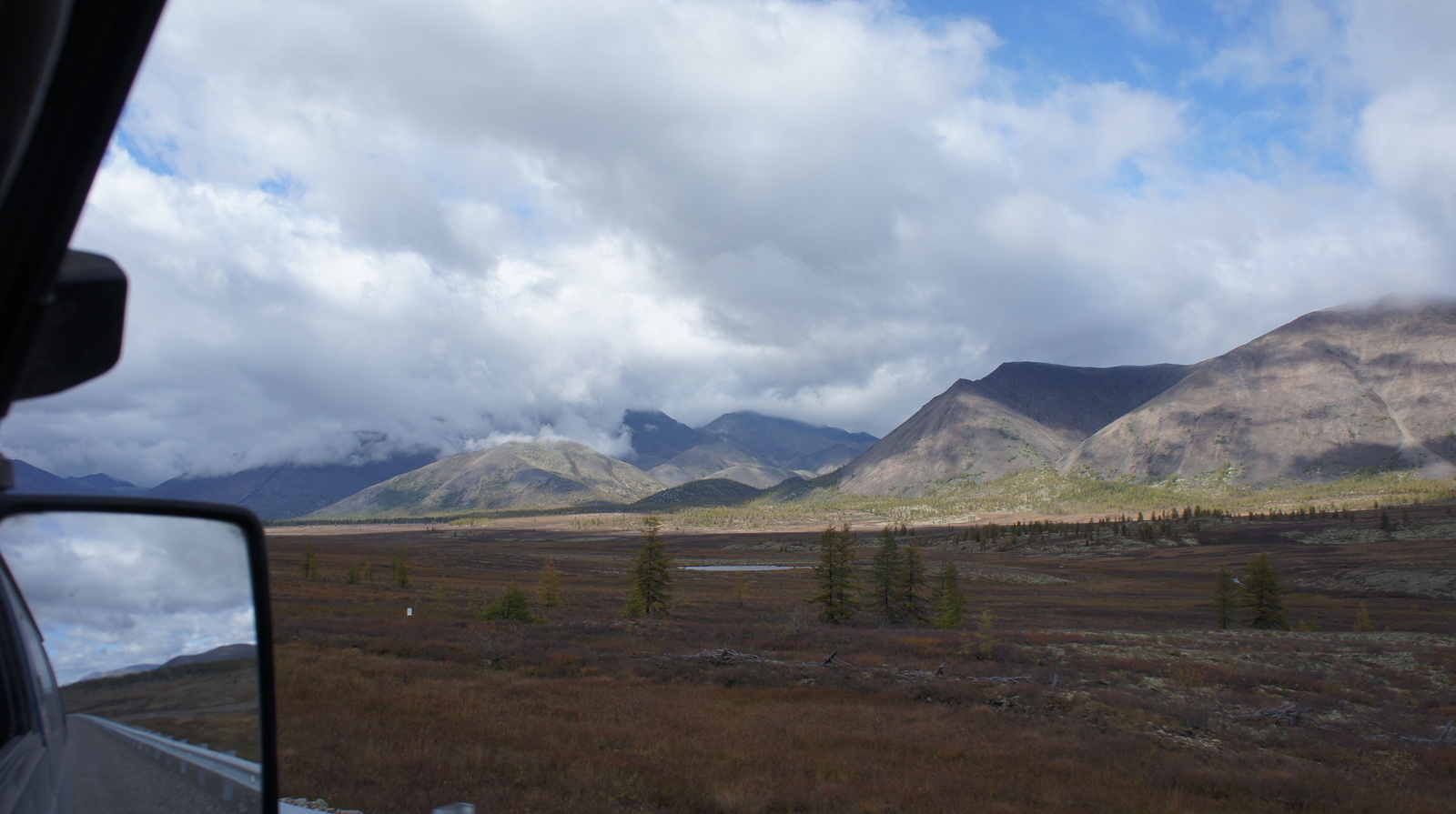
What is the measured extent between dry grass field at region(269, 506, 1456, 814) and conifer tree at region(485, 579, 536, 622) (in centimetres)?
172

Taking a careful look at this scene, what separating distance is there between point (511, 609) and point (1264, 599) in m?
42.4

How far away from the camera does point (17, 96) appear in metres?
1.60

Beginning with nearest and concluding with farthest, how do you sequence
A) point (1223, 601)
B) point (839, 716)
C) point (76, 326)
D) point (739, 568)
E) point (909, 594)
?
point (76, 326) < point (839, 716) < point (909, 594) < point (1223, 601) < point (739, 568)

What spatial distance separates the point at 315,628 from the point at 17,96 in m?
28.5

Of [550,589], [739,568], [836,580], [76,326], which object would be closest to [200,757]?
[76,326]

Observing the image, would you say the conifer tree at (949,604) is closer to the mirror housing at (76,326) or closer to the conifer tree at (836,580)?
the conifer tree at (836,580)

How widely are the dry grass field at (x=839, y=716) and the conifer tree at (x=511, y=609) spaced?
1.72 metres

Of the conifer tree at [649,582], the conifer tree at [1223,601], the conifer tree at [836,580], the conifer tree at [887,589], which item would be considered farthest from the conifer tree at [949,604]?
the conifer tree at [1223,601]

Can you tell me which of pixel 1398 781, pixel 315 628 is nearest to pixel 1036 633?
pixel 1398 781

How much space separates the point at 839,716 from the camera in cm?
1487

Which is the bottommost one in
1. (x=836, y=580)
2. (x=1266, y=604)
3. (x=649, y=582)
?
(x=1266, y=604)

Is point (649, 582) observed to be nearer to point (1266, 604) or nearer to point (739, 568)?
point (1266, 604)

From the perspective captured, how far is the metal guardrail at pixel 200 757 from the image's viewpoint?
103 inches

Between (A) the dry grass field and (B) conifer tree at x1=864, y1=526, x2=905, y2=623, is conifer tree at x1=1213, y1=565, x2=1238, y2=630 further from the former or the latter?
(B) conifer tree at x1=864, y1=526, x2=905, y2=623
